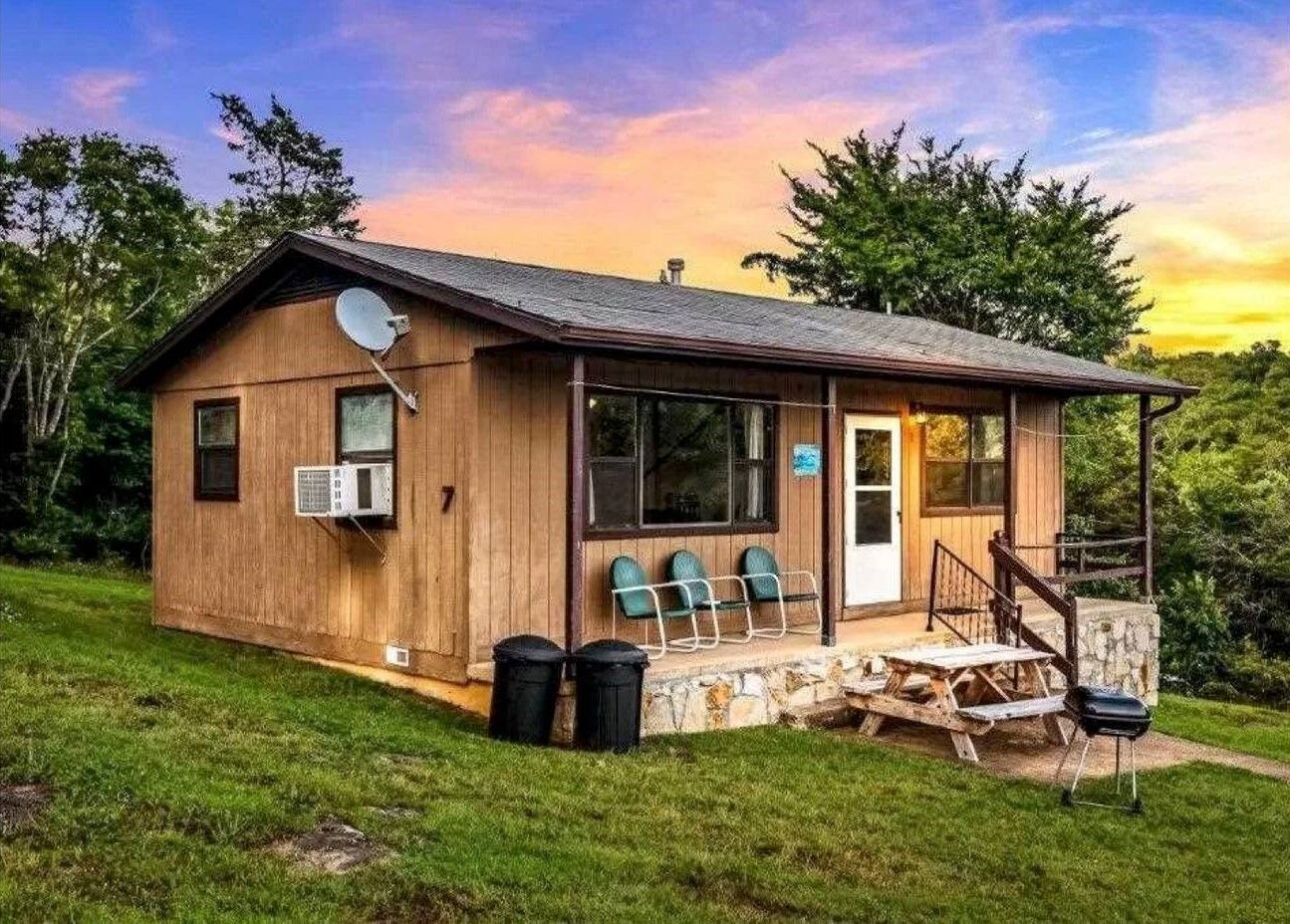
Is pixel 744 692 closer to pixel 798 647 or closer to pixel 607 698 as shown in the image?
pixel 798 647

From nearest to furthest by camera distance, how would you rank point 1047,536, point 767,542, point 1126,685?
point 767,542
point 1126,685
point 1047,536

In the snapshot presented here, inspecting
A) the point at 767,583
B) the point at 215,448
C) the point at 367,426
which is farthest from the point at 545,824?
the point at 215,448

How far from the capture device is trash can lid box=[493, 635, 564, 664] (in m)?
7.34

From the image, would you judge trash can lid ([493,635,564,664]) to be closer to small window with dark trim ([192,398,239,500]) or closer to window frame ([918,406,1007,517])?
small window with dark trim ([192,398,239,500])

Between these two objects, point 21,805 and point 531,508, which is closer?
point 21,805

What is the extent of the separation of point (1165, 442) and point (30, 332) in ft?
83.3

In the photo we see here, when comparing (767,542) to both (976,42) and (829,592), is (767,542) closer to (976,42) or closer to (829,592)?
(829,592)

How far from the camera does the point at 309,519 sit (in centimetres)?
977

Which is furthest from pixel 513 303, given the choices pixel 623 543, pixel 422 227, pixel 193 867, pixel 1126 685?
pixel 422 227

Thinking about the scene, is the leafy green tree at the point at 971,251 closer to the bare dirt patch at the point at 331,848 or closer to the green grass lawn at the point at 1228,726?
the green grass lawn at the point at 1228,726

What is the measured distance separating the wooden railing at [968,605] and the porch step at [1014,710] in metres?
1.13

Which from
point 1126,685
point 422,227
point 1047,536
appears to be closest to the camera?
point 1126,685

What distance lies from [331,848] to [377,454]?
15.5 ft

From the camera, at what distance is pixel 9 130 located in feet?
62.7
